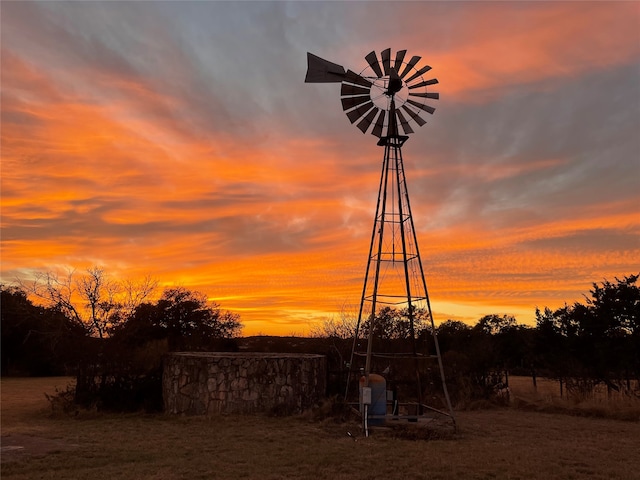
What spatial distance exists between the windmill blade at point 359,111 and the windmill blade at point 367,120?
119mm

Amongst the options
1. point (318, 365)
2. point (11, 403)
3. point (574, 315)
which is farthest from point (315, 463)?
point (574, 315)

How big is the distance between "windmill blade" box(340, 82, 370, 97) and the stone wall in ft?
25.1

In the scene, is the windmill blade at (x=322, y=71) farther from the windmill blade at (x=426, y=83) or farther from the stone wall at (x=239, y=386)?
the stone wall at (x=239, y=386)

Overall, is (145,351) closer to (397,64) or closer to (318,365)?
(318,365)

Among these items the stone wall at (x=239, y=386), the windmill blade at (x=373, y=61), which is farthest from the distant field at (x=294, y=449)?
the windmill blade at (x=373, y=61)

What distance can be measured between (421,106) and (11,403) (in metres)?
16.3

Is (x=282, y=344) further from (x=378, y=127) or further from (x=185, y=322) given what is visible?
(x=378, y=127)

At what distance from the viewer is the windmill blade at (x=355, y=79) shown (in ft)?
46.6

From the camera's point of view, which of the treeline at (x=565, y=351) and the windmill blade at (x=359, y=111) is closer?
the windmill blade at (x=359, y=111)

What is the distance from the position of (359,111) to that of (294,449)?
8.73 metres

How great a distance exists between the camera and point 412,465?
363 inches

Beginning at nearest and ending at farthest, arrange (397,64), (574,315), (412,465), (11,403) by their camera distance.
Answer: (412,465)
(397,64)
(11,403)
(574,315)

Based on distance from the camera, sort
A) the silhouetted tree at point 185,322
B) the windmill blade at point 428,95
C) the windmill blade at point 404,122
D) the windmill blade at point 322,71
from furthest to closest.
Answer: the silhouetted tree at point 185,322
the windmill blade at point 428,95
the windmill blade at point 404,122
the windmill blade at point 322,71

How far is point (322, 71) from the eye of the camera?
13883mm
